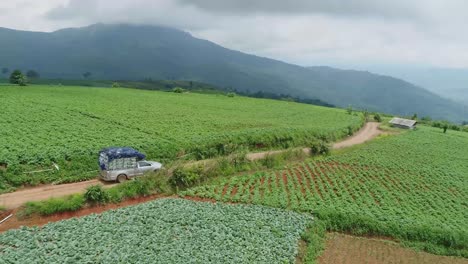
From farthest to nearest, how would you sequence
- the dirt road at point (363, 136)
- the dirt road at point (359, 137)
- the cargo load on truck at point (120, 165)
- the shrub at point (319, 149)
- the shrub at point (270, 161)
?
the dirt road at point (363, 136) → the shrub at point (319, 149) → the dirt road at point (359, 137) → the shrub at point (270, 161) → the cargo load on truck at point (120, 165)

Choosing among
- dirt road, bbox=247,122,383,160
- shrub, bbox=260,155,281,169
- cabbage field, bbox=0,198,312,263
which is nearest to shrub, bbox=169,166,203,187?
cabbage field, bbox=0,198,312,263

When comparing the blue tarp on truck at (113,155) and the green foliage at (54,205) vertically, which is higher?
the blue tarp on truck at (113,155)

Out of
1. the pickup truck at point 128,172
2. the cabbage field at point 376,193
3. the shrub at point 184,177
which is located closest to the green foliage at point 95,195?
the pickup truck at point 128,172

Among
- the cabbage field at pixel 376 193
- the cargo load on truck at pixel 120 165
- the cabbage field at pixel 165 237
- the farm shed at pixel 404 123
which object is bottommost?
the cabbage field at pixel 165 237

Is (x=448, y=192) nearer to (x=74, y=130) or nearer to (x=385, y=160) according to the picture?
(x=385, y=160)

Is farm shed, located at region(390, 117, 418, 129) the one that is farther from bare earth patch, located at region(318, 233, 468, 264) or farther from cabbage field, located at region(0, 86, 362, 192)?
bare earth patch, located at region(318, 233, 468, 264)

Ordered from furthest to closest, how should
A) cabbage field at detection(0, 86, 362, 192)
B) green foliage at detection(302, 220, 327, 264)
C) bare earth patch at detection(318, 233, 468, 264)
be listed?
cabbage field at detection(0, 86, 362, 192) → bare earth patch at detection(318, 233, 468, 264) → green foliage at detection(302, 220, 327, 264)

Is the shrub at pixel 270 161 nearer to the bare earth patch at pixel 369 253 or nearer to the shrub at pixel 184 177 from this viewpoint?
the shrub at pixel 184 177
